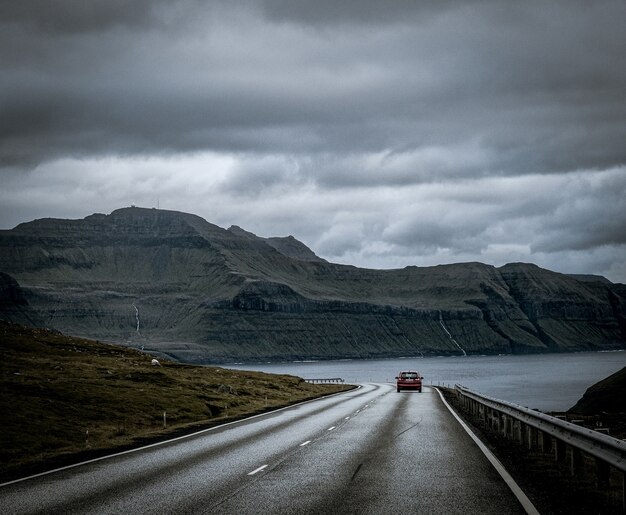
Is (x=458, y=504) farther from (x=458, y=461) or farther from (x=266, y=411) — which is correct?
(x=266, y=411)

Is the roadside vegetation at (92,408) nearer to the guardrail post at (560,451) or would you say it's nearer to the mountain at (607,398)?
the guardrail post at (560,451)

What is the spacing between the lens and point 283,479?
15.7 metres

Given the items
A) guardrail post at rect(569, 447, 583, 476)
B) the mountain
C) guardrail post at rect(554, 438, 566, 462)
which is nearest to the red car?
the mountain

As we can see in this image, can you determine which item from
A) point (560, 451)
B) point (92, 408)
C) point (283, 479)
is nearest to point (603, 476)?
point (560, 451)

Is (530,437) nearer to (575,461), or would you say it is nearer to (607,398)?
(575,461)

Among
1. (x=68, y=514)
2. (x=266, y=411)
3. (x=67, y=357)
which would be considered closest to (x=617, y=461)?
(x=68, y=514)

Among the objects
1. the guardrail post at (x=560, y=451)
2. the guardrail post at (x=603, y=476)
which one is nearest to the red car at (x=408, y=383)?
the guardrail post at (x=560, y=451)

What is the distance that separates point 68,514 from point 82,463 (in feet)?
24.8

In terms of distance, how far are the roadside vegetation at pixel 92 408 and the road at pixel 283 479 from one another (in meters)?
2.36

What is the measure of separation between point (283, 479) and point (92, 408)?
21.3m

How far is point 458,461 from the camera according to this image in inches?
718

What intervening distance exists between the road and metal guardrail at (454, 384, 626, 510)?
57.8 inches

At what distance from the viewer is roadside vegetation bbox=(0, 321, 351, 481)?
2353cm

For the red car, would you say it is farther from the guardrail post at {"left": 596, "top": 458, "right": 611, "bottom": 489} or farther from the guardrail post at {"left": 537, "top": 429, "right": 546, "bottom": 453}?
the guardrail post at {"left": 596, "top": 458, "right": 611, "bottom": 489}
